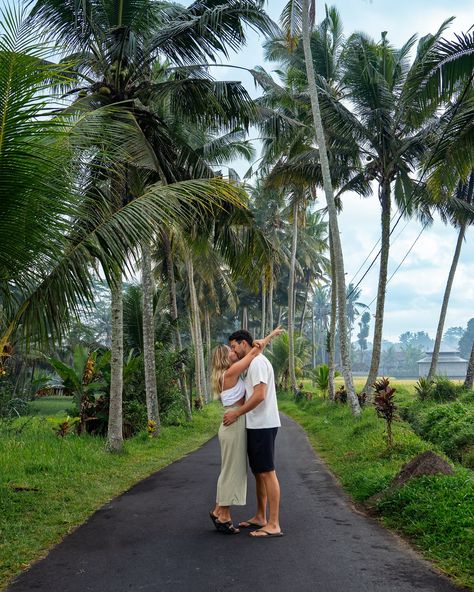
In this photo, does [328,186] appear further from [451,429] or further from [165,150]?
[451,429]

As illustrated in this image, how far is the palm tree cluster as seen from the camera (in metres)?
5.89

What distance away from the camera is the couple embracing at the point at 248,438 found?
5395mm

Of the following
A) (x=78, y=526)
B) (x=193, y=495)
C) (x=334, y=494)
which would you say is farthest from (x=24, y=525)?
(x=334, y=494)

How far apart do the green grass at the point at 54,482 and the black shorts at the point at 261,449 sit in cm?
175

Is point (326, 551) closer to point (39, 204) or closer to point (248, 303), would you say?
point (39, 204)

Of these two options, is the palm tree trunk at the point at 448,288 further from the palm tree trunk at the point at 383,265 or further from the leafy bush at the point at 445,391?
the palm tree trunk at the point at 383,265

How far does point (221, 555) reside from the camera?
→ 471 centimetres

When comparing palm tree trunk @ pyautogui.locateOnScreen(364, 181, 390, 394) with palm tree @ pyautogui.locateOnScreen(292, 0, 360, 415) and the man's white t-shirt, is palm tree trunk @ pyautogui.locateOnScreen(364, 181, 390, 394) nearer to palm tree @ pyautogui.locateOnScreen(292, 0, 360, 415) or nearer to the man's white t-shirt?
palm tree @ pyautogui.locateOnScreen(292, 0, 360, 415)

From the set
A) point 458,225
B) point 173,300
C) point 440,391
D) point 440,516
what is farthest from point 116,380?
point 458,225

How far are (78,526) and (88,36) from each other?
8.78 m

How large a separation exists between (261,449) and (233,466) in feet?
0.92

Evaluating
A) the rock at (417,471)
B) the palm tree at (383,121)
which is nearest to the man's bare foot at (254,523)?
the rock at (417,471)

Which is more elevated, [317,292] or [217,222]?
[317,292]

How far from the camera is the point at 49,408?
44.5 metres
